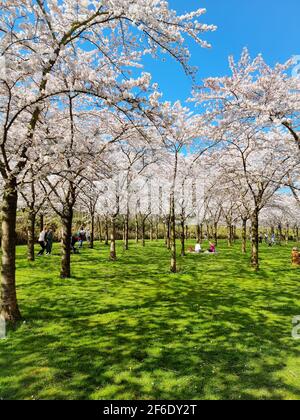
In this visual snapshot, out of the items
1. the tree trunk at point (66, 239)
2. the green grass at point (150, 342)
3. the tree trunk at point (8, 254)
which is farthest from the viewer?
the tree trunk at point (66, 239)

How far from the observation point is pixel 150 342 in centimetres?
758

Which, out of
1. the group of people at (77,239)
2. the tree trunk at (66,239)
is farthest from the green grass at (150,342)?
the group of people at (77,239)

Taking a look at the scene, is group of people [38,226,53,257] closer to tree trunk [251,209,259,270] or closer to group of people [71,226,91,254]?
group of people [71,226,91,254]

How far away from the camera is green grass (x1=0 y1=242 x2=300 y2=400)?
5570mm

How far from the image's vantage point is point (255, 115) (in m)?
11.1

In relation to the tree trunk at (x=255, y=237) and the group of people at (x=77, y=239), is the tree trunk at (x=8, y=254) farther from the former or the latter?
the group of people at (x=77, y=239)

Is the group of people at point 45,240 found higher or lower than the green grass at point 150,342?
higher

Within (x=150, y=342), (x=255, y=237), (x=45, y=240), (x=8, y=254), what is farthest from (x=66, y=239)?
(x=255, y=237)

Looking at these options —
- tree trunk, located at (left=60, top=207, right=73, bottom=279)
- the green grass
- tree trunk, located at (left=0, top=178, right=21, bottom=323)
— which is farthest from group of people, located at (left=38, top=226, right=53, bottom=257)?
tree trunk, located at (left=0, top=178, right=21, bottom=323)

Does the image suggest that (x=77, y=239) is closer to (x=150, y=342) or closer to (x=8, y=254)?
(x=8, y=254)

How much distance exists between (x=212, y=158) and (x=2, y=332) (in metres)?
17.4

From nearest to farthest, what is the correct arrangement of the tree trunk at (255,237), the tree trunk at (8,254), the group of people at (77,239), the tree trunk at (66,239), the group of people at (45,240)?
the tree trunk at (8,254)
the tree trunk at (66,239)
the tree trunk at (255,237)
the group of people at (45,240)
the group of people at (77,239)

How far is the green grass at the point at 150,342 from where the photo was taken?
18.3 feet
